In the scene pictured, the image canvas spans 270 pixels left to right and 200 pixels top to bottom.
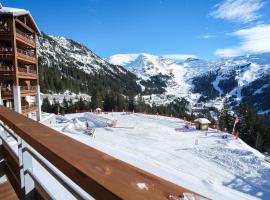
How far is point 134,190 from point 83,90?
148 m

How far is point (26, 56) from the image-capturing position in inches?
1190

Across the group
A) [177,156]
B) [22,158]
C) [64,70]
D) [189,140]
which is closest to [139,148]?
[177,156]

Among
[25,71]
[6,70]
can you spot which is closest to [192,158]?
[6,70]

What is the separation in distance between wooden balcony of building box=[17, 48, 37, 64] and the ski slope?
10786 mm

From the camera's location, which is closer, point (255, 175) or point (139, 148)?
point (255, 175)

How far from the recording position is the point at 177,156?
23031 millimetres

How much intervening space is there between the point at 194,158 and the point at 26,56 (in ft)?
69.1

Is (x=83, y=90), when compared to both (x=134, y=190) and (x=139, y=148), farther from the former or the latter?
(x=134, y=190)

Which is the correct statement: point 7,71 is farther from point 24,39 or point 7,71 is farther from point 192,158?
point 192,158

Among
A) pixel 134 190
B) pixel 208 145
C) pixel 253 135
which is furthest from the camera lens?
pixel 253 135

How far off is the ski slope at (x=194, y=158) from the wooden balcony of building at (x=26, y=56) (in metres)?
10.8

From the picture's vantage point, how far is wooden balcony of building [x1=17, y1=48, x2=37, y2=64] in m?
28.2

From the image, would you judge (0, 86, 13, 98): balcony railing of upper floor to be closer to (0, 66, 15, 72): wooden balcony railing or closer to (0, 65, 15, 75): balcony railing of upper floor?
(0, 65, 15, 75): balcony railing of upper floor

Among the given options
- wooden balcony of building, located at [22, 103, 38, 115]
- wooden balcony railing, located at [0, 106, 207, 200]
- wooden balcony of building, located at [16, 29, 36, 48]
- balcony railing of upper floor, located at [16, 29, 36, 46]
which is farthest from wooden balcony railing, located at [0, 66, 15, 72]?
wooden balcony railing, located at [0, 106, 207, 200]
